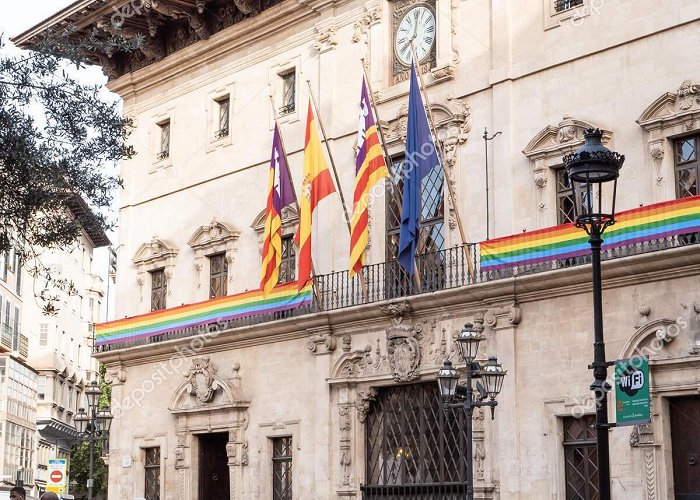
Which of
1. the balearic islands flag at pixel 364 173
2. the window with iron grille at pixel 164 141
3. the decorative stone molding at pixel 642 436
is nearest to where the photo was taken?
the decorative stone molding at pixel 642 436

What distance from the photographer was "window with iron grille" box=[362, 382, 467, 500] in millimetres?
22062

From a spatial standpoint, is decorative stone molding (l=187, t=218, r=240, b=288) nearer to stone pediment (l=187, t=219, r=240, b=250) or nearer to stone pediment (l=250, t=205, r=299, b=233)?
stone pediment (l=187, t=219, r=240, b=250)

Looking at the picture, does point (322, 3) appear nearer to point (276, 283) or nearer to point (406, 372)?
point (276, 283)

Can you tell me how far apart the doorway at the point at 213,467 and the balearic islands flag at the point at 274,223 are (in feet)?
15.9

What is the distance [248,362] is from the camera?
87.5 ft

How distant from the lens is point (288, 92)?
27359 mm

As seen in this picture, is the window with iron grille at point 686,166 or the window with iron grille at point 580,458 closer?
the window with iron grille at point 686,166

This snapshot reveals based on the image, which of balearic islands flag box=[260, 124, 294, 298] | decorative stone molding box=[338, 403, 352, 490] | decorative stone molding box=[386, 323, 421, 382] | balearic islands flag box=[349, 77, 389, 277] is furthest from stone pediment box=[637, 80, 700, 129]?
decorative stone molding box=[338, 403, 352, 490]

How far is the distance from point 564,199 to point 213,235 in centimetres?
983

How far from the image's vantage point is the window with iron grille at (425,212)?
2333 centimetres

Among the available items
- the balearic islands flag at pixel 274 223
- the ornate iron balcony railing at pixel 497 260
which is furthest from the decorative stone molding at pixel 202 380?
the balearic islands flag at pixel 274 223

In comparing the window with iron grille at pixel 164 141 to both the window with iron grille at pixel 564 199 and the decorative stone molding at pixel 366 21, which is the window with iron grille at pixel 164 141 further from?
the window with iron grille at pixel 564 199

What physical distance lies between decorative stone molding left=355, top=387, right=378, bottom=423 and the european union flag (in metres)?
2.90

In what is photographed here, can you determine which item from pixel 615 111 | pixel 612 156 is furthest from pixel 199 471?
pixel 612 156
